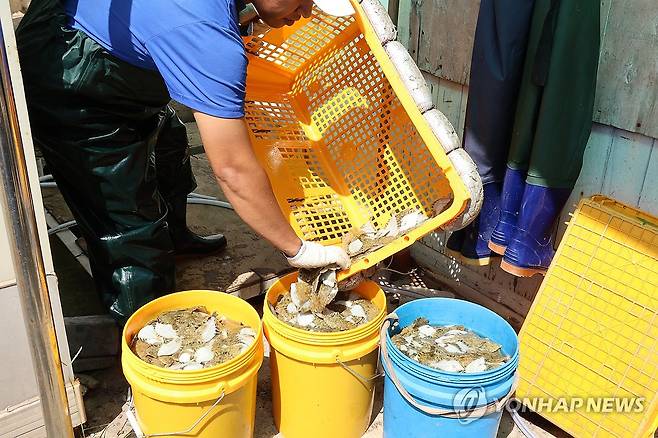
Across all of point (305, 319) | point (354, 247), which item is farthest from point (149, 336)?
point (354, 247)

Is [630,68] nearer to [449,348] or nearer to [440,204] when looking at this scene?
[440,204]

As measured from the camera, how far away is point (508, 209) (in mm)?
2336

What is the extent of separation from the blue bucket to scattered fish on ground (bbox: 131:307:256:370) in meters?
0.49

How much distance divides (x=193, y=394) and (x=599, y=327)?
1418 mm

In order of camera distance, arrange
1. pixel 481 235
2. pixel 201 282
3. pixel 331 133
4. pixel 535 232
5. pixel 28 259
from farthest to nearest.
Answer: pixel 201 282
pixel 331 133
pixel 481 235
pixel 535 232
pixel 28 259

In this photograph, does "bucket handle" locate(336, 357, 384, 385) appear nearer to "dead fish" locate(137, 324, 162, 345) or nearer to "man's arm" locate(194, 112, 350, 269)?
"man's arm" locate(194, 112, 350, 269)

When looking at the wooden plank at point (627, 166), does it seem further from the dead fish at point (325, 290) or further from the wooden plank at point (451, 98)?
the dead fish at point (325, 290)

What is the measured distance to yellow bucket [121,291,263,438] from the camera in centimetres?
177

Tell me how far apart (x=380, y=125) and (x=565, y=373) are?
3.89 feet

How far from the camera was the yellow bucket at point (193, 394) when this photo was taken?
1768mm

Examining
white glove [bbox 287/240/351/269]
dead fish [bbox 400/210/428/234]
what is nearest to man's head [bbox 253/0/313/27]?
white glove [bbox 287/240/351/269]

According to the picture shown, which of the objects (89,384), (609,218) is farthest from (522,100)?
(89,384)

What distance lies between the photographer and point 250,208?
181 cm

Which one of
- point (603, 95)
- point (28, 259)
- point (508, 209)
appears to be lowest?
point (508, 209)
